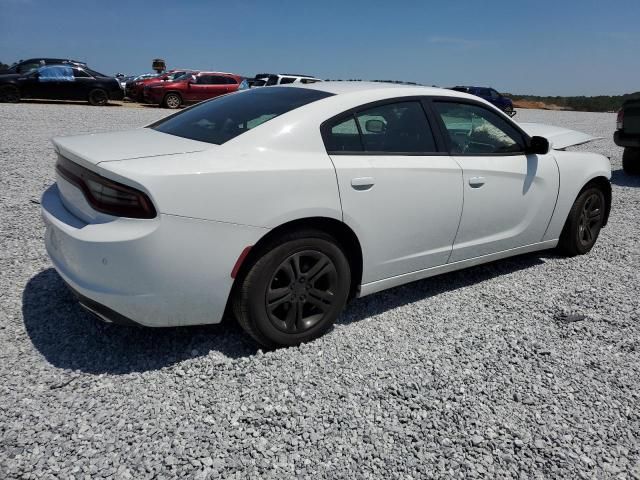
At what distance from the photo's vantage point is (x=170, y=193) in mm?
2203

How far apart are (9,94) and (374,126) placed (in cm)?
2007

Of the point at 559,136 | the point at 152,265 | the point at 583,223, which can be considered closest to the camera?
the point at 152,265

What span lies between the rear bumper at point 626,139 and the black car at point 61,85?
18386 mm

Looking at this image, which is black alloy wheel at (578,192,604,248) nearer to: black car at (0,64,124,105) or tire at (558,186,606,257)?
tire at (558,186,606,257)

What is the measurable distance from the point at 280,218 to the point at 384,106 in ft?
3.65

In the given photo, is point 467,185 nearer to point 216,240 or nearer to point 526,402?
point 526,402

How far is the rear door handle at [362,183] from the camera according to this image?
2.73 meters

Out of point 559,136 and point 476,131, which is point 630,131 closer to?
point 559,136

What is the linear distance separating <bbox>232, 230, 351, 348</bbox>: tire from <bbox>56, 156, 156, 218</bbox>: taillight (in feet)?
2.06

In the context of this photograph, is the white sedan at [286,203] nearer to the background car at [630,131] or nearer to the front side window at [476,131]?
the front side window at [476,131]

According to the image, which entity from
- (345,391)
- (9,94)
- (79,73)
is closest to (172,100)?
(79,73)

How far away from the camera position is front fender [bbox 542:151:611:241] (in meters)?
4.01

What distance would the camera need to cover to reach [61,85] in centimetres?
1881

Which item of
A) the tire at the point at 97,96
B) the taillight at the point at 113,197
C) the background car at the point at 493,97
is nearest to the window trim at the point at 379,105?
A: the taillight at the point at 113,197
